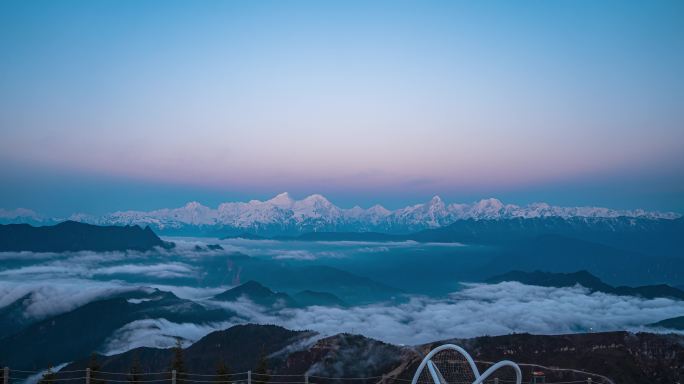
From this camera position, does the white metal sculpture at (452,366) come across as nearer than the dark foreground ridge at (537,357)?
Yes

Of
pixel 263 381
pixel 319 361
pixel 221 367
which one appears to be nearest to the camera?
pixel 263 381

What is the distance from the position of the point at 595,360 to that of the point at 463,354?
147663 millimetres

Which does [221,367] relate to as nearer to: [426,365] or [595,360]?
[426,365]

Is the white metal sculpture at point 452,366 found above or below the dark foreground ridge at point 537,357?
above

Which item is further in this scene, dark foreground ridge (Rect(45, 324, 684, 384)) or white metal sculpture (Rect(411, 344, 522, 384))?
dark foreground ridge (Rect(45, 324, 684, 384))

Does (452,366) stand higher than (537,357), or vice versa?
(452,366)

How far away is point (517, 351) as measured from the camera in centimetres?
17562

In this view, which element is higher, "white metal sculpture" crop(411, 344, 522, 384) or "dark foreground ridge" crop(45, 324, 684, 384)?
"white metal sculpture" crop(411, 344, 522, 384)

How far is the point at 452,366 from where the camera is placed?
1542 inches

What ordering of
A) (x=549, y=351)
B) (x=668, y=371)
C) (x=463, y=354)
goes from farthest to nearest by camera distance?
(x=549, y=351) < (x=668, y=371) < (x=463, y=354)

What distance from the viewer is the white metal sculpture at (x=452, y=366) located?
27.8 metres

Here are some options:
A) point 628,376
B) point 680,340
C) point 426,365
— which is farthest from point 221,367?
point 680,340

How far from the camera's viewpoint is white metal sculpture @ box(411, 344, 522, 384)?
2781 cm

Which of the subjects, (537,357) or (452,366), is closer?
(452,366)
